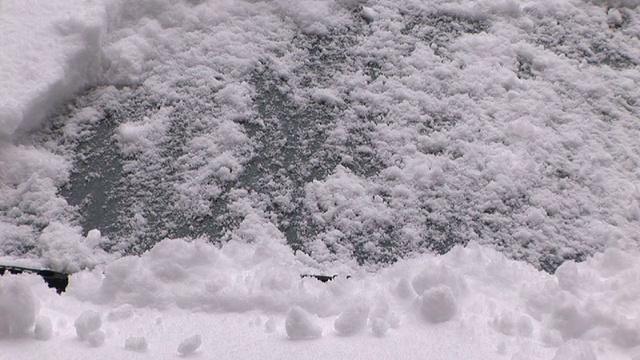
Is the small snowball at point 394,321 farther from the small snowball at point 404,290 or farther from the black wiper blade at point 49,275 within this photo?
the black wiper blade at point 49,275

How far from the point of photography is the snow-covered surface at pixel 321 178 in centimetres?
183

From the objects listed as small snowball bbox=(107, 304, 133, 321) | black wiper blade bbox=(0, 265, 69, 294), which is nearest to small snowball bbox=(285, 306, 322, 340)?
small snowball bbox=(107, 304, 133, 321)

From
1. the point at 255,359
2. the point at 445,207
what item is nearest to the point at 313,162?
the point at 445,207

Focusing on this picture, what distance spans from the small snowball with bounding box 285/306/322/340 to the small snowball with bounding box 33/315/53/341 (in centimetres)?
57

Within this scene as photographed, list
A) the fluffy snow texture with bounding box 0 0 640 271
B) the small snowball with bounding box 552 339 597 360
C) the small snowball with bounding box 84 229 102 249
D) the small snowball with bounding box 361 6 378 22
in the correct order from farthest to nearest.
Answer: the small snowball with bounding box 361 6 378 22, the fluffy snow texture with bounding box 0 0 640 271, the small snowball with bounding box 84 229 102 249, the small snowball with bounding box 552 339 597 360

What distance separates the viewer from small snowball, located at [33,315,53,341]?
1.72 metres

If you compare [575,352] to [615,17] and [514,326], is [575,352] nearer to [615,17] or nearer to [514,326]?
[514,326]

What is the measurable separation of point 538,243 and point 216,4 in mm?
1640

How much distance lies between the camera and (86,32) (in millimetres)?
Result: 2695

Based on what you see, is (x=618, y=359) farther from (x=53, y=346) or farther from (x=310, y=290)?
(x=53, y=346)

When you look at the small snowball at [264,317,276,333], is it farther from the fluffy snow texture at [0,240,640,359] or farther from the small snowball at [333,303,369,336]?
the small snowball at [333,303,369,336]

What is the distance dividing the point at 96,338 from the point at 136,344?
0.33ft

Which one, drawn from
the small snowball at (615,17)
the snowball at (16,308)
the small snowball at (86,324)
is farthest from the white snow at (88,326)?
the small snowball at (615,17)

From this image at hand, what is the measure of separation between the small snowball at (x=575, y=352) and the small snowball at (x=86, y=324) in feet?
3.57
